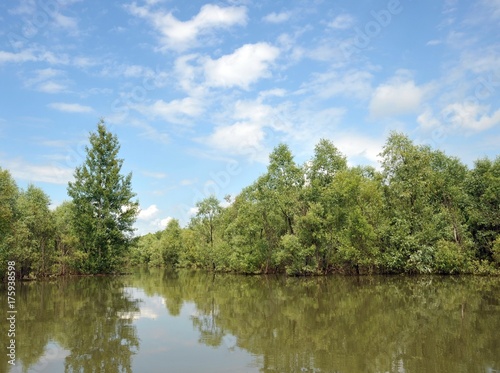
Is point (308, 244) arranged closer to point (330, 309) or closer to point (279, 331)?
point (330, 309)

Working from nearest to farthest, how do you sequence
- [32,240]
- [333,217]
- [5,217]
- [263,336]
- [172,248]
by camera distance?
[263,336] → [5,217] → [32,240] → [333,217] → [172,248]

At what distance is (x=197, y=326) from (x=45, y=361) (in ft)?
18.3

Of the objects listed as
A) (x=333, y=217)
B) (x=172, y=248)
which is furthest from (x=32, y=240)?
(x=172, y=248)

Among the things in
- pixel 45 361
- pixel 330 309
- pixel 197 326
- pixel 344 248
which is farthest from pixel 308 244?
pixel 45 361

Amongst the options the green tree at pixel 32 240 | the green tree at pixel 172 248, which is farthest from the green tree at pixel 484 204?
the green tree at pixel 172 248

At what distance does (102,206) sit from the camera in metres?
41.8

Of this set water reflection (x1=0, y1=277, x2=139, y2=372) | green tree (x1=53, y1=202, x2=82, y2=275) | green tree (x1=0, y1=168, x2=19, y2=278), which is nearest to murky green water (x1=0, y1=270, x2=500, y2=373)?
water reflection (x1=0, y1=277, x2=139, y2=372)

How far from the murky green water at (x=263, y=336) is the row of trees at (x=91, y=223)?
68.8 feet

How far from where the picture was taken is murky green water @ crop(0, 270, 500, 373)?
347 inches

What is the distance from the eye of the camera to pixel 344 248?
39656 millimetres

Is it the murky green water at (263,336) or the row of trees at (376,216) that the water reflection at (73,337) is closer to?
the murky green water at (263,336)

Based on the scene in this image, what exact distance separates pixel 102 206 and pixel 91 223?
2340mm

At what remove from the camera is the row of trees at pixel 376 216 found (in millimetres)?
37969

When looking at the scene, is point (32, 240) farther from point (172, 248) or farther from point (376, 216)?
point (172, 248)
